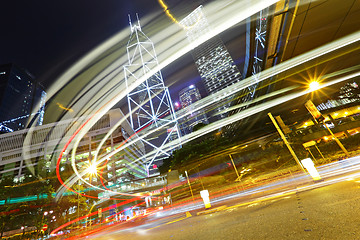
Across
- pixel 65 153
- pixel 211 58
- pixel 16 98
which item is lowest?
pixel 65 153

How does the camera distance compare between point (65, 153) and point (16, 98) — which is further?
point (16, 98)

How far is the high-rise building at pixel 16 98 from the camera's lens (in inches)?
3233

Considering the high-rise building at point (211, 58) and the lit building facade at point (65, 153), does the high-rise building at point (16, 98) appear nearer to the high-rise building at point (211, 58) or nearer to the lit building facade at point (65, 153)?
the lit building facade at point (65, 153)

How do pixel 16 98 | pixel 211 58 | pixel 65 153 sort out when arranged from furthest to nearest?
pixel 211 58, pixel 16 98, pixel 65 153

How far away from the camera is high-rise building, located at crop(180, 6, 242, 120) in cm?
9844

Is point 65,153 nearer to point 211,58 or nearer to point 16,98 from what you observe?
point 16,98

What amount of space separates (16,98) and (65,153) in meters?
70.2

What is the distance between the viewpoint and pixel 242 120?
1644 cm

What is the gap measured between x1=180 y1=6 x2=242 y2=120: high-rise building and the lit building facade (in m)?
67.4

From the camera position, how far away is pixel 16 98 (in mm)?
90625

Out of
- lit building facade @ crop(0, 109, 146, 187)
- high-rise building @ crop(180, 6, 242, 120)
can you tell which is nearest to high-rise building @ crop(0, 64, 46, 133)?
lit building facade @ crop(0, 109, 146, 187)

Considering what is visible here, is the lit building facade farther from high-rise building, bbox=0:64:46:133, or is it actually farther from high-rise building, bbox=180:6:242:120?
high-rise building, bbox=180:6:242:120

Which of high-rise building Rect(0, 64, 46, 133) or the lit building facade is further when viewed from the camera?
high-rise building Rect(0, 64, 46, 133)

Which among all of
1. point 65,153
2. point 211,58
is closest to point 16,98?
point 65,153
